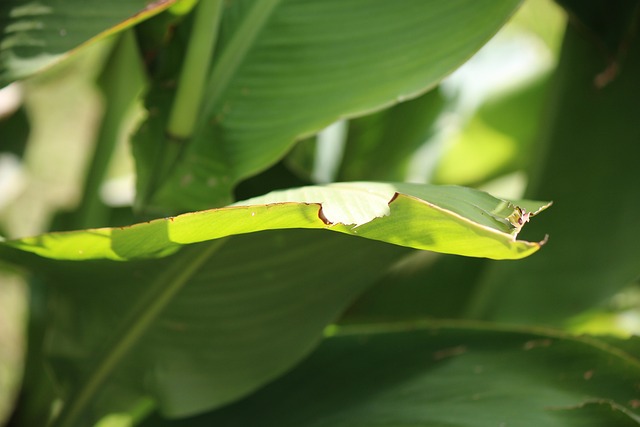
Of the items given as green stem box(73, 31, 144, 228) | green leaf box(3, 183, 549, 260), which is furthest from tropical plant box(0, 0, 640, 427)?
green stem box(73, 31, 144, 228)

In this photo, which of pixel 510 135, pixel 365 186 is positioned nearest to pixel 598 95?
pixel 510 135

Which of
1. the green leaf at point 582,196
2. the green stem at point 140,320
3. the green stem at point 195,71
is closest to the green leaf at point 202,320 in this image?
the green stem at point 140,320

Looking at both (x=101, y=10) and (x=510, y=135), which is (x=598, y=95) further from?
(x=101, y=10)

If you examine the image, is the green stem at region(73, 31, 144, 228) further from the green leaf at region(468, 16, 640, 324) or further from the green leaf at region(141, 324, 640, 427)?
the green leaf at region(468, 16, 640, 324)

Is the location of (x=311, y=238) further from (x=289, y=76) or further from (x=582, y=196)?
(x=582, y=196)

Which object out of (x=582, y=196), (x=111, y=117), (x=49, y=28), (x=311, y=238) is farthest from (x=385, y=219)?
(x=111, y=117)

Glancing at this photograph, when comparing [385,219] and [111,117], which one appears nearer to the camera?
[385,219]
